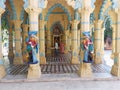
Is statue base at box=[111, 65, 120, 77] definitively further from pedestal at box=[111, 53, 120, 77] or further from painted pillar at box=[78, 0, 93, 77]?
painted pillar at box=[78, 0, 93, 77]

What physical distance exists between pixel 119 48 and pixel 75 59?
164 inches

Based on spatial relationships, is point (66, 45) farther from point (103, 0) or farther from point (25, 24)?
point (103, 0)

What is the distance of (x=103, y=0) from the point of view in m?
10.9

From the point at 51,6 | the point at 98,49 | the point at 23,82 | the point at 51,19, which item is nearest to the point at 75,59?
the point at 98,49

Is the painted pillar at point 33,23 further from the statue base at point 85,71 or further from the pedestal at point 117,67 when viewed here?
the pedestal at point 117,67

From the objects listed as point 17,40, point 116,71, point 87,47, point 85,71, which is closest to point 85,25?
point 87,47

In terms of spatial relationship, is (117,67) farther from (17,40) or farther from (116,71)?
(17,40)

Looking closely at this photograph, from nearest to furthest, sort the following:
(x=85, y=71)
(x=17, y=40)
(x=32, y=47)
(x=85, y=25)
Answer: (x=32, y=47) → (x=85, y=71) → (x=85, y=25) → (x=17, y=40)

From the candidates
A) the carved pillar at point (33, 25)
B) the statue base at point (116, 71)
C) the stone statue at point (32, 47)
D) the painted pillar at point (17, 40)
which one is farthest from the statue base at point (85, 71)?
the painted pillar at point (17, 40)

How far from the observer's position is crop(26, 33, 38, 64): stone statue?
732 centimetres

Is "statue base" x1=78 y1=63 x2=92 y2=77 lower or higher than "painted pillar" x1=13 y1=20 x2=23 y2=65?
lower

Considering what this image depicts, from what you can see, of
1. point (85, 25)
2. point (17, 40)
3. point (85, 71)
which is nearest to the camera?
point (85, 71)

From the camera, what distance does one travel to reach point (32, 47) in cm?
735

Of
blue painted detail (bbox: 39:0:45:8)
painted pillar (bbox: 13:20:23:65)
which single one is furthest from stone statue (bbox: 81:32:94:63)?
painted pillar (bbox: 13:20:23:65)
